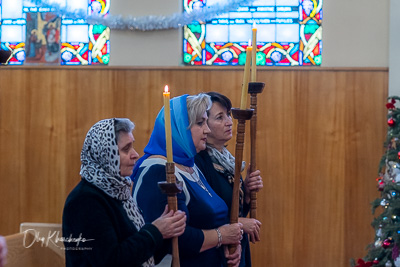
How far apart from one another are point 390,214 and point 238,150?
210 centimetres

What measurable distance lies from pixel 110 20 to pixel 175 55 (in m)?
0.61

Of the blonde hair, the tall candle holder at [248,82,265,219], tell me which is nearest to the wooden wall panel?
the tall candle holder at [248,82,265,219]

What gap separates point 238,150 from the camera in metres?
2.86

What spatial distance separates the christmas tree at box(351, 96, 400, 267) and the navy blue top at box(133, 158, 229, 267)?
1.76 m

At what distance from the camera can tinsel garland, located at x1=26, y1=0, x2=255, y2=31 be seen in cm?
579

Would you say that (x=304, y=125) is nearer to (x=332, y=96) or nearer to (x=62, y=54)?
(x=332, y=96)

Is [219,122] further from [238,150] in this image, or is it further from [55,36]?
[55,36]

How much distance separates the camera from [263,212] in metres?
5.67

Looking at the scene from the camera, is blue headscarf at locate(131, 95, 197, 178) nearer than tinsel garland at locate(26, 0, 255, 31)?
Yes

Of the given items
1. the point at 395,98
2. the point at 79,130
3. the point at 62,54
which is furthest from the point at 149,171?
the point at 62,54

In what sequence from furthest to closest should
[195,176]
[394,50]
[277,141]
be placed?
[277,141]
[394,50]
[195,176]

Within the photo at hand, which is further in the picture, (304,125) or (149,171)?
(304,125)

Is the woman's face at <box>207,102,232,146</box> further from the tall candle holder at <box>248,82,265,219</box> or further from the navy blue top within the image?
the navy blue top

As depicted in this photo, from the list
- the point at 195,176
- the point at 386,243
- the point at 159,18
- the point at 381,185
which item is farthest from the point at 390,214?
the point at 159,18
